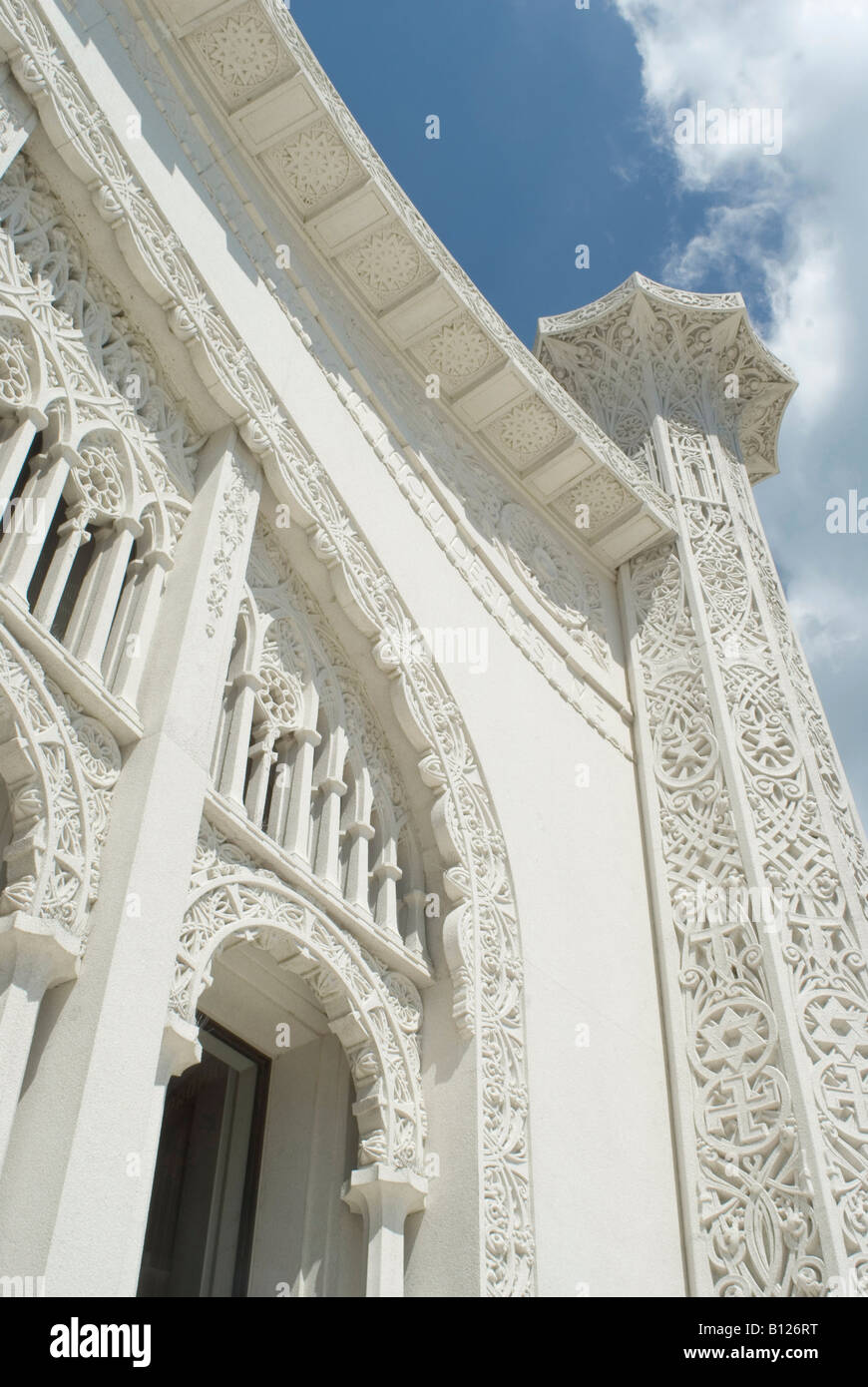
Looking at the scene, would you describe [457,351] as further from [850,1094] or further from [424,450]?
[850,1094]

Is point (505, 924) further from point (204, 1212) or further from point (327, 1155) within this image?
point (204, 1212)

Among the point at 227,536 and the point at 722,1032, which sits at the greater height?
the point at 227,536

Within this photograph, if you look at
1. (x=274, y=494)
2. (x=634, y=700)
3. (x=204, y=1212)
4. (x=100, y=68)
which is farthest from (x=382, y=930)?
(x=100, y=68)

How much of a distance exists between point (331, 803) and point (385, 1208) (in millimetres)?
1266

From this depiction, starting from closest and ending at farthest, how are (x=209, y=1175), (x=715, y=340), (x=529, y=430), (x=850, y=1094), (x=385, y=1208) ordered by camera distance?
1. (x=385, y=1208)
2. (x=209, y=1175)
3. (x=850, y=1094)
4. (x=529, y=430)
5. (x=715, y=340)

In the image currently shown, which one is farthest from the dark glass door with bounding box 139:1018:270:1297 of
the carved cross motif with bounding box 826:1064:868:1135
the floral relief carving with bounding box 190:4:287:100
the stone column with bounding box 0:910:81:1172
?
the floral relief carving with bounding box 190:4:287:100

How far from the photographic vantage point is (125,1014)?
111 inches

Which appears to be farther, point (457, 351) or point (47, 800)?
point (457, 351)

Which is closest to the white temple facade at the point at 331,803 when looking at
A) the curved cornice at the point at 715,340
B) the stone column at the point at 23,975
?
the stone column at the point at 23,975

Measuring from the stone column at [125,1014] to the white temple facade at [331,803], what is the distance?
0.01 metres

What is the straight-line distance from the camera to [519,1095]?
4023 millimetres

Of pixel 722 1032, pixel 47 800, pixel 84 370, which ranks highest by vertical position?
pixel 84 370

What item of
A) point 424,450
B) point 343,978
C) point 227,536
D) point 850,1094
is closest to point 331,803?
point 343,978
